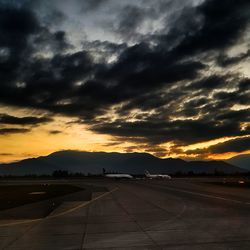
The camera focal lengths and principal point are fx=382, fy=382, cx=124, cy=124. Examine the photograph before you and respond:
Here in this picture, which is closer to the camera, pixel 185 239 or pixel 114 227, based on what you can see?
pixel 185 239

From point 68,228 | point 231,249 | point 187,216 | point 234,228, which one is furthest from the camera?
point 187,216

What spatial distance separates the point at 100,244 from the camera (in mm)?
13562

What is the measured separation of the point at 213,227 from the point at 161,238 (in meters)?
3.54

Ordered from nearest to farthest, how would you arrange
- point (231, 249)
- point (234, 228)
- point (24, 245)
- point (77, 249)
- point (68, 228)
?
point (231, 249) < point (77, 249) < point (24, 245) < point (234, 228) < point (68, 228)

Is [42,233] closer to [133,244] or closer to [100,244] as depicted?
[100,244]

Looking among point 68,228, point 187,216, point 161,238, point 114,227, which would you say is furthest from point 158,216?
point 161,238

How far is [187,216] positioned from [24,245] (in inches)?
402

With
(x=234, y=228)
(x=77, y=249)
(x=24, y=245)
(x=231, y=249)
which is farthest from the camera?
(x=234, y=228)

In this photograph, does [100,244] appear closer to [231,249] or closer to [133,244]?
[133,244]

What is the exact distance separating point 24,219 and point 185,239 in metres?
10.9

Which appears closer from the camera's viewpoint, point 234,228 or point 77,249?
point 77,249

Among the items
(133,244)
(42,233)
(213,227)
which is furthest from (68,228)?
(213,227)

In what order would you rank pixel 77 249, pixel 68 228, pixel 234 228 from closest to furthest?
pixel 77 249 < pixel 234 228 < pixel 68 228

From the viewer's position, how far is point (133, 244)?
13367 mm
